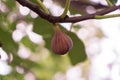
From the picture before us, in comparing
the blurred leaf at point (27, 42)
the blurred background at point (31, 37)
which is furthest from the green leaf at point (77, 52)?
the blurred leaf at point (27, 42)

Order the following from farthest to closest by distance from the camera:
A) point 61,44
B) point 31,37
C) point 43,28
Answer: point 31,37
point 43,28
point 61,44

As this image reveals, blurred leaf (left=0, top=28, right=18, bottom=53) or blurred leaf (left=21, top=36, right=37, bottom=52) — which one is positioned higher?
blurred leaf (left=0, top=28, right=18, bottom=53)

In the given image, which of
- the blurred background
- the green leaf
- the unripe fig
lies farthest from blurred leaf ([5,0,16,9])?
the unripe fig

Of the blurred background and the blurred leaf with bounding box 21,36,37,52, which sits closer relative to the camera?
the blurred background

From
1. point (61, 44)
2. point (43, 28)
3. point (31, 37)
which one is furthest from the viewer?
point (31, 37)

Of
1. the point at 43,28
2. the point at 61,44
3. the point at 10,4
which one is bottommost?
the point at 10,4

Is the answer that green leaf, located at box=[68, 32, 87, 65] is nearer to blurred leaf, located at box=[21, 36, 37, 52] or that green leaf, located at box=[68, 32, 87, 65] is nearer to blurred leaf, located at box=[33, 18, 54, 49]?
blurred leaf, located at box=[33, 18, 54, 49]

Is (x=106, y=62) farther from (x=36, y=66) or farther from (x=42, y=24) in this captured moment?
(x=42, y=24)

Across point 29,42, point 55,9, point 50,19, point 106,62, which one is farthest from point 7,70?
point 106,62

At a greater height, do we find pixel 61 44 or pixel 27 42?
pixel 61 44

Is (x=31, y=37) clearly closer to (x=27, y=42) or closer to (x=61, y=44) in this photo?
(x=27, y=42)

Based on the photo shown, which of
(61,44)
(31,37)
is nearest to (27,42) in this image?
(31,37)
